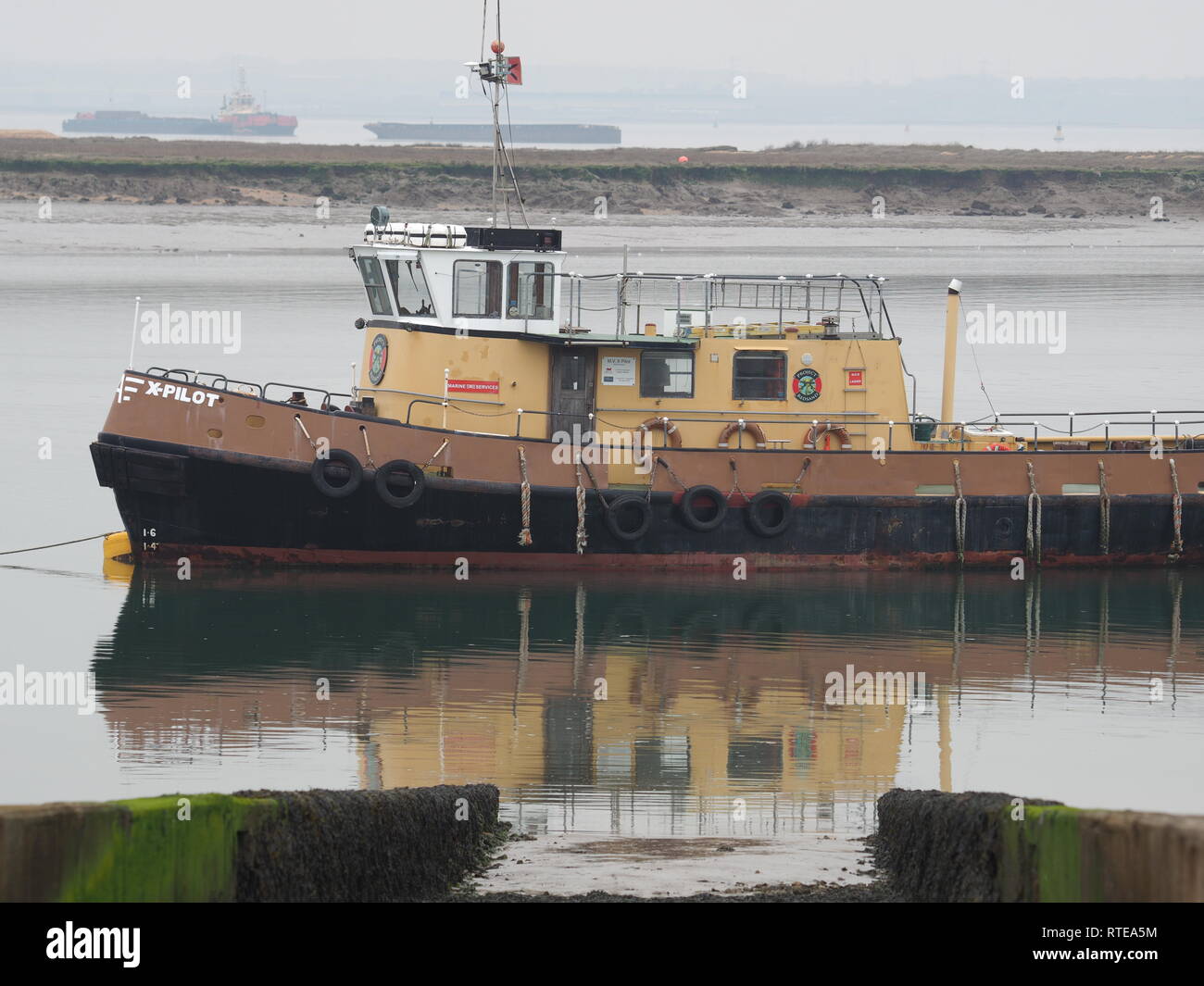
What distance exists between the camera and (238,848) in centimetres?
770

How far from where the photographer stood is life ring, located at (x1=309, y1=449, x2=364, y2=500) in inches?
798

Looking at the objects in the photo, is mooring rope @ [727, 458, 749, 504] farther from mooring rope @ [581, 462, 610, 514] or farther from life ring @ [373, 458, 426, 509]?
life ring @ [373, 458, 426, 509]

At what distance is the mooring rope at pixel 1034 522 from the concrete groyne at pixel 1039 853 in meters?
12.7

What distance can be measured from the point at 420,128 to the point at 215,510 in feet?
552

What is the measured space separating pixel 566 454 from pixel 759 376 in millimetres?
2595

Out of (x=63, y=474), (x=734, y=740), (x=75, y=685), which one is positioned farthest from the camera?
(x=63, y=474)

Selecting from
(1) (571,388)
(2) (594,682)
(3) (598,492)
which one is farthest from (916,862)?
(1) (571,388)

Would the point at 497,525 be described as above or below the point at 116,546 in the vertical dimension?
above

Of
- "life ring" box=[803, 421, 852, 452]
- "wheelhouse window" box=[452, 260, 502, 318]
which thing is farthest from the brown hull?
"wheelhouse window" box=[452, 260, 502, 318]

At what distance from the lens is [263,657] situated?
18094mm

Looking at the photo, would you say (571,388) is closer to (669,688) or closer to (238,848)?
(669,688)

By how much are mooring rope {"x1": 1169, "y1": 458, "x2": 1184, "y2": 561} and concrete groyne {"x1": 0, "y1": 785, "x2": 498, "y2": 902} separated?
48.6 ft

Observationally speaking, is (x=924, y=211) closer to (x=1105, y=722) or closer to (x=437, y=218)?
(x=437, y=218)
